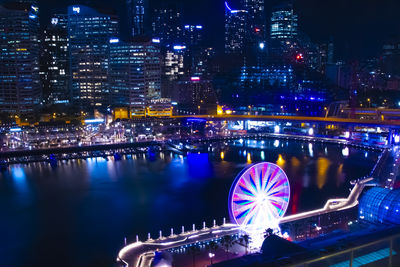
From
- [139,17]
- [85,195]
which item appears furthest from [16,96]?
[139,17]

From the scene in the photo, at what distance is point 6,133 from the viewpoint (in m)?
25.8

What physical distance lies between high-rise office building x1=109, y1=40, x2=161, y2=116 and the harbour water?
44.0ft

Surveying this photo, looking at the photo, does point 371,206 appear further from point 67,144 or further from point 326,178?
point 67,144

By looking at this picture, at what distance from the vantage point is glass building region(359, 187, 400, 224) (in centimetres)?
840

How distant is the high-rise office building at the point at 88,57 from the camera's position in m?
42.2

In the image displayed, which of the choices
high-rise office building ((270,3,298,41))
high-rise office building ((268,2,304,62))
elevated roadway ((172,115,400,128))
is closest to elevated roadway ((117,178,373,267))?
elevated roadway ((172,115,400,128))

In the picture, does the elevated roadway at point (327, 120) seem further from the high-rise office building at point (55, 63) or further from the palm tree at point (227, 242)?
the high-rise office building at point (55, 63)

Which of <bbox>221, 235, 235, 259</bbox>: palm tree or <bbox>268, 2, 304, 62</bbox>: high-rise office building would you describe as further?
<bbox>268, 2, 304, 62</bbox>: high-rise office building

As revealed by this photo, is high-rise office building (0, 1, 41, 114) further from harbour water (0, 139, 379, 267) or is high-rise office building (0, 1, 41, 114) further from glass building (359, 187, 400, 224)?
glass building (359, 187, 400, 224)

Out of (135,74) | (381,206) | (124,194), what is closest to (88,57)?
(135,74)

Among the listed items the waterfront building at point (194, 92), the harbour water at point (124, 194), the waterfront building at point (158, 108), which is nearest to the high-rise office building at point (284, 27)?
the waterfront building at point (194, 92)

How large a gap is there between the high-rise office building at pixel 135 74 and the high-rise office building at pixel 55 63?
9.51m

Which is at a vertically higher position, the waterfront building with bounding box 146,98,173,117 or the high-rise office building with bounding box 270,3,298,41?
the high-rise office building with bounding box 270,3,298,41

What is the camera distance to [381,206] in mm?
8750
